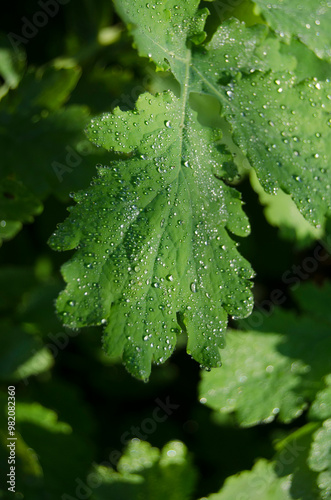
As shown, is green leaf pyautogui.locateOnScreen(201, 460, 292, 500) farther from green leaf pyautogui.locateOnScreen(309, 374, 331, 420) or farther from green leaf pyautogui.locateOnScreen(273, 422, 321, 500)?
green leaf pyautogui.locateOnScreen(309, 374, 331, 420)

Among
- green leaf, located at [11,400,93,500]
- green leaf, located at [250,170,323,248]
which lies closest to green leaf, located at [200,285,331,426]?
green leaf, located at [250,170,323,248]

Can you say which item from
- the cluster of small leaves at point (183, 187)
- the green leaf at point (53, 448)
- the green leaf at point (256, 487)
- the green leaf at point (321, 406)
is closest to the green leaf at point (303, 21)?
the cluster of small leaves at point (183, 187)

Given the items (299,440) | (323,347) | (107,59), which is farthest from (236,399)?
(107,59)

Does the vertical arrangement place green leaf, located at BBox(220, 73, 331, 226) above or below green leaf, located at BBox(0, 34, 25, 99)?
below

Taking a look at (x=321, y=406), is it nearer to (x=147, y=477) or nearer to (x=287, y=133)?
(x=147, y=477)

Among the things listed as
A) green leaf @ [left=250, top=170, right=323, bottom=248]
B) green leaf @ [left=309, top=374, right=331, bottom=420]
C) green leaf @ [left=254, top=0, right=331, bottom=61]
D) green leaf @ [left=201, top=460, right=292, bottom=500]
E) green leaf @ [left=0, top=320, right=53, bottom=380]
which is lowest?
green leaf @ [left=201, top=460, right=292, bottom=500]

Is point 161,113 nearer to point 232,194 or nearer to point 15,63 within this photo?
point 232,194
